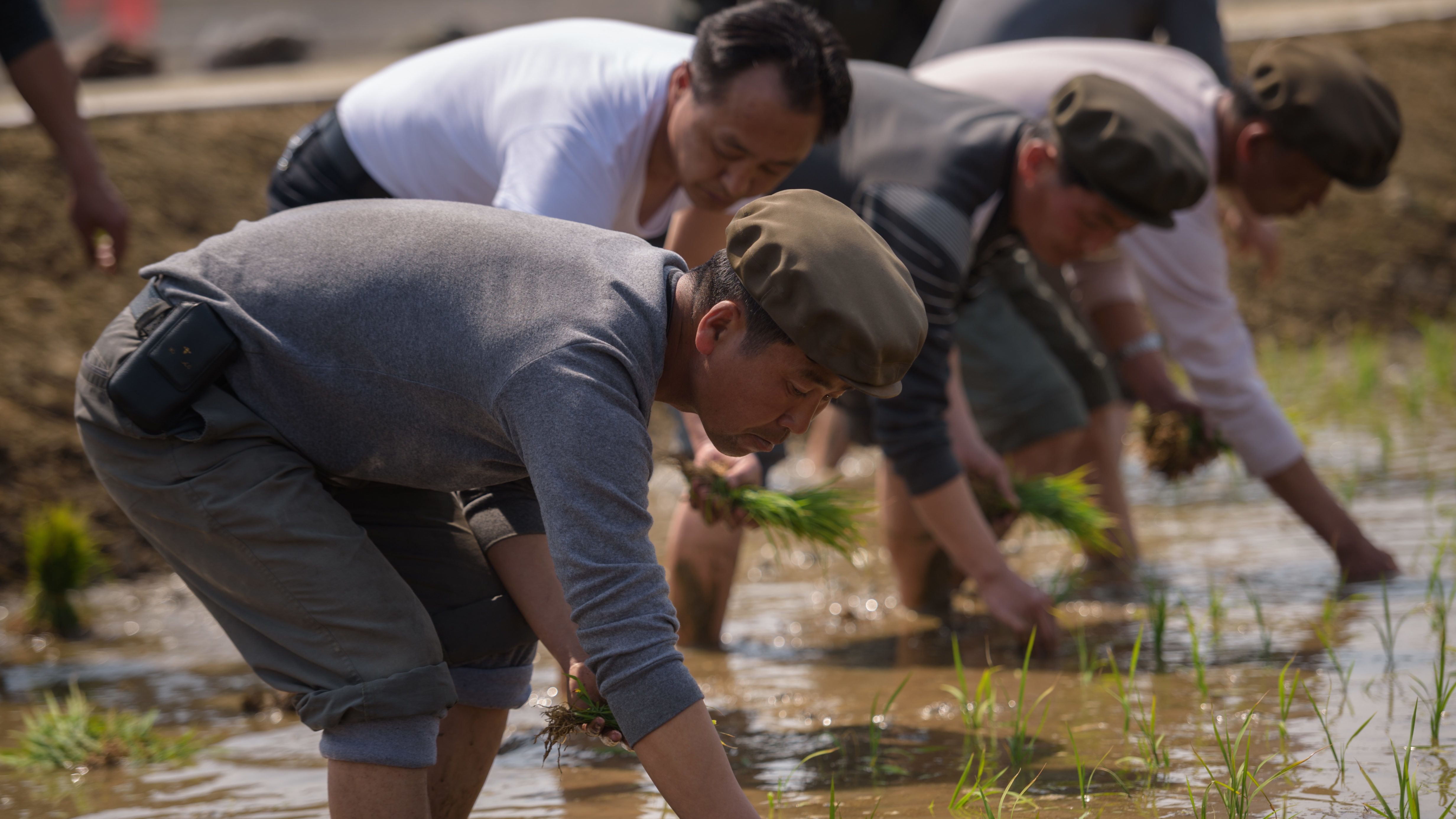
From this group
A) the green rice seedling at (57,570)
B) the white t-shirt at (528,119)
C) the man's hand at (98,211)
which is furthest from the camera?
the green rice seedling at (57,570)

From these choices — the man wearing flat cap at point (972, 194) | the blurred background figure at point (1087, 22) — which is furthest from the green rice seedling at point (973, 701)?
the blurred background figure at point (1087, 22)

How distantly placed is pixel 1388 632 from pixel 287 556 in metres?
2.27

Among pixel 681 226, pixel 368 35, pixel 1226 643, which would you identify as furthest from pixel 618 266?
pixel 368 35

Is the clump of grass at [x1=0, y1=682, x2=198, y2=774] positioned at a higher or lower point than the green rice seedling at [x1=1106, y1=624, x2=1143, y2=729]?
lower

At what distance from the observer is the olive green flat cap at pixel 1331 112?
10.8ft

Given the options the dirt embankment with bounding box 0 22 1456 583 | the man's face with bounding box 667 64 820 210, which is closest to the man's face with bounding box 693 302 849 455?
the man's face with bounding box 667 64 820 210

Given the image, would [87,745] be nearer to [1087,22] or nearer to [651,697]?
[651,697]

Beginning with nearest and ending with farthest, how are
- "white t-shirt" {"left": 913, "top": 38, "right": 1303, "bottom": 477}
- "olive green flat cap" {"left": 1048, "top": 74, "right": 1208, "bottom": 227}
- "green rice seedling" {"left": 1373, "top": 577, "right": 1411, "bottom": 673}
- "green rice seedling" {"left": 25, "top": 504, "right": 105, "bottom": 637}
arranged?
1. "green rice seedling" {"left": 1373, "top": 577, "right": 1411, "bottom": 673}
2. "olive green flat cap" {"left": 1048, "top": 74, "right": 1208, "bottom": 227}
3. "white t-shirt" {"left": 913, "top": 38, "right": 1303, "bottom": 477}
4. "green rice seedling" {"left": 25, "top": 504, "right": 105, "bottom": 637}

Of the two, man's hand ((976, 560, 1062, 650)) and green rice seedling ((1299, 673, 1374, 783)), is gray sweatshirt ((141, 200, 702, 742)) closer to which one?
green rice seedling ((1299, 673, 1374, 783))

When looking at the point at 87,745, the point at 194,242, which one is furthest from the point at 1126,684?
the point at 194,242

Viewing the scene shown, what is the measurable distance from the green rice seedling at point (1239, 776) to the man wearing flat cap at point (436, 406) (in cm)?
81

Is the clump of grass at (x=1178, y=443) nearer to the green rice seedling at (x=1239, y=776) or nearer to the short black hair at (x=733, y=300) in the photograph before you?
the green rice seedling at (x=1239, y=776)

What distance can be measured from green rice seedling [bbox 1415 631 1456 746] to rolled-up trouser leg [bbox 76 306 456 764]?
167cm

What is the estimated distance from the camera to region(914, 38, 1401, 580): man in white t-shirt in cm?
333
